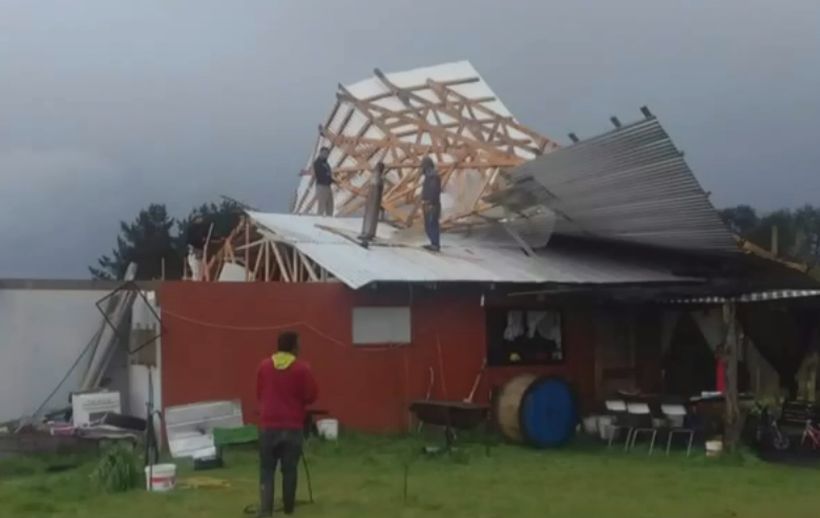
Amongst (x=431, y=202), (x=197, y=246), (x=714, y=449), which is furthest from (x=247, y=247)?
(x=714, y=449)

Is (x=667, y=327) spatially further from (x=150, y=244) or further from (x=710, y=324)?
(x=150, y=244)

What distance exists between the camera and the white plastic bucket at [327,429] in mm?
17281

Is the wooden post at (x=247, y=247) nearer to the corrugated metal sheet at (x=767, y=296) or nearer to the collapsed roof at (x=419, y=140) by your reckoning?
the collapsed roof at (x=419, y=140)

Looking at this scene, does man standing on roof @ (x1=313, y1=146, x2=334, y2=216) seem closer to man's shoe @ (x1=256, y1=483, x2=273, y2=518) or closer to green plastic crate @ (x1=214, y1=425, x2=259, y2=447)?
green plastic crate @ (x1=214, y1=425, x2=259, y2=447)

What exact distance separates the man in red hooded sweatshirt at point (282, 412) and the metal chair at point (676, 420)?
25.5 ft

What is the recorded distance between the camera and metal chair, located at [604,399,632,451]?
681 inches

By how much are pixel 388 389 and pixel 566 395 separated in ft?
9.41

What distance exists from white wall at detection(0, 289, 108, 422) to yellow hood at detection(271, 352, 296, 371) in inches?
332

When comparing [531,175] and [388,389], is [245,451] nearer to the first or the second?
[388,389]

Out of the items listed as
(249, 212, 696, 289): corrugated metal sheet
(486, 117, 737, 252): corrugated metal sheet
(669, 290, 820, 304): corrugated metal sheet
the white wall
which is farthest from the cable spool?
the white wall

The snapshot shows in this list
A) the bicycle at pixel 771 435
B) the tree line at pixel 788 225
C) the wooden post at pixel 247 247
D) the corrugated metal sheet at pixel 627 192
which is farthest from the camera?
the tree line at pixel 788 225

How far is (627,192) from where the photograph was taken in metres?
17.6

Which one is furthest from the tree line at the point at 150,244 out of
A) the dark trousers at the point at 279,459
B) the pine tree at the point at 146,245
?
Result: the dark trousers at the point at 279,459

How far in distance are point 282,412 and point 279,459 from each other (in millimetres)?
495
